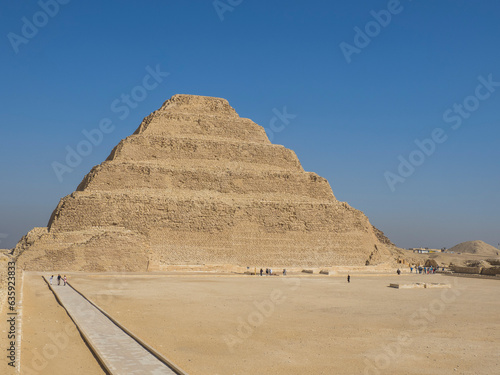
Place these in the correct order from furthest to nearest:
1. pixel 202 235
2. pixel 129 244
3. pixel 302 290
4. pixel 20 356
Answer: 1. pixel 202 235
2. pixel 129 244
3. pixel 302 290
4. pixel 20 356

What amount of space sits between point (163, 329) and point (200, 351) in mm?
2398

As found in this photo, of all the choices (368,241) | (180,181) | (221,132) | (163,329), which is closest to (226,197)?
(180,181)

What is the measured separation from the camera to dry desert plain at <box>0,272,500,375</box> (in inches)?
335

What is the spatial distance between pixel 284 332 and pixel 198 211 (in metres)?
28.9

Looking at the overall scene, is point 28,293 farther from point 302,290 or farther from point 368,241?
point 368,241

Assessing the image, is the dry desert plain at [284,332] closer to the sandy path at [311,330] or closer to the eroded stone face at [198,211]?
the sandy path at [311,330]

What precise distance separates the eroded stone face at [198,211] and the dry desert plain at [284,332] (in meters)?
14.0

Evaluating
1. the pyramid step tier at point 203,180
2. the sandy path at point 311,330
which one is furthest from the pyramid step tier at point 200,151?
the sandy path at point 311,330

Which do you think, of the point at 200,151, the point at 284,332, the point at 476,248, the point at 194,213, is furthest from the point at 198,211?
the point at 476,248

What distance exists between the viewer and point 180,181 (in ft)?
141

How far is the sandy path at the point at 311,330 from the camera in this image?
870cm

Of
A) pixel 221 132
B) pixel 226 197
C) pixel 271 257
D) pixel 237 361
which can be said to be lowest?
pixel 237 361

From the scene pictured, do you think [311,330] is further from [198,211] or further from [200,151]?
[200,151]

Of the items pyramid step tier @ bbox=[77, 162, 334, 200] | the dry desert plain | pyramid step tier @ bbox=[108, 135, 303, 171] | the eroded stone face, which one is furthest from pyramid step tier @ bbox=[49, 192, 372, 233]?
the dry desert plain
